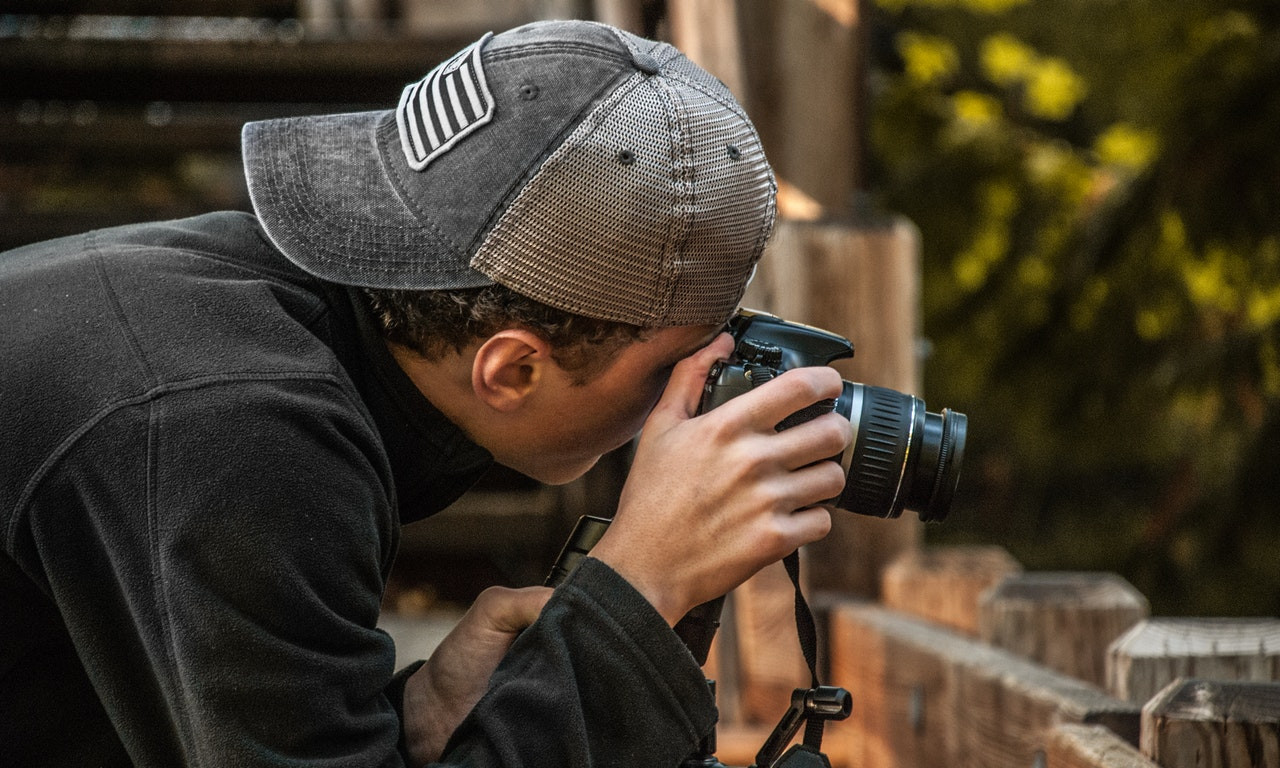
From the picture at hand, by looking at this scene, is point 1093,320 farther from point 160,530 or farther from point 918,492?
point 160,530

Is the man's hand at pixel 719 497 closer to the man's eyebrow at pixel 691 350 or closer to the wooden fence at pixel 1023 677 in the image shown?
the man's eyebrow at pixel 691 350

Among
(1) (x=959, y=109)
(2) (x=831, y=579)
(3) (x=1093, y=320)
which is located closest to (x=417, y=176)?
(2) (x=831, y=579)

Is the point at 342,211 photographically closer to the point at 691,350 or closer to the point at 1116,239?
the point at 691,350

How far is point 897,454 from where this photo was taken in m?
1.35

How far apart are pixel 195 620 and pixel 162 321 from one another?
0.83 feet

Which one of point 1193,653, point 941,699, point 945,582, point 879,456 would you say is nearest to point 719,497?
point 879,456

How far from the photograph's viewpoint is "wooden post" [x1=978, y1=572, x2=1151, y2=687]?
1709 millimetres

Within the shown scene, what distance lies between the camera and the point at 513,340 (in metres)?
Result: 1.25

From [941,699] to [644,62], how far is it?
1.04 metres

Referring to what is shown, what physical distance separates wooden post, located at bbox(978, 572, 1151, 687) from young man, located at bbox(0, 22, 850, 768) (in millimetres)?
595

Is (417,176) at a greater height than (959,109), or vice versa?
(417,176)

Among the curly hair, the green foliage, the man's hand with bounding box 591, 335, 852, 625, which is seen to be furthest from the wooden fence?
the green foliage

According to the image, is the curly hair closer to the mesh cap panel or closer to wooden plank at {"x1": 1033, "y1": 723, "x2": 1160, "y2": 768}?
the mesh cap panel

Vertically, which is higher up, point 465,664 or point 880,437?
point 880,437
